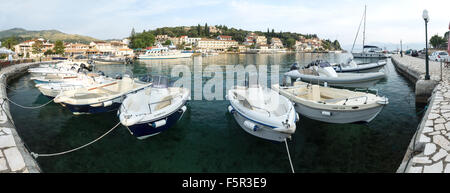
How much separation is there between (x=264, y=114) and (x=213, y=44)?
132252 mm

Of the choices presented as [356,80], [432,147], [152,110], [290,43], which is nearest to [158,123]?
[152,110]

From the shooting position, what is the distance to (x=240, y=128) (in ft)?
30.2

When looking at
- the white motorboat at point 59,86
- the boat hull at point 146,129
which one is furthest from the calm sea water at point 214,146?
the white motorboat at point 59,86

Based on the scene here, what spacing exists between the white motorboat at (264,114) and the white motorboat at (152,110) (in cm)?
250

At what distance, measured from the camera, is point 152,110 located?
29.9ft

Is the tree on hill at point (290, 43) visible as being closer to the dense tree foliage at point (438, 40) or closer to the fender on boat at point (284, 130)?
the dense tree foliage at point (438, 40)

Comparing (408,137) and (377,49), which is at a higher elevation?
(377,49)

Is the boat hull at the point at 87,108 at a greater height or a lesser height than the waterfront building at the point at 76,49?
lesser

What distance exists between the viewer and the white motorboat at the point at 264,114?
268 inches

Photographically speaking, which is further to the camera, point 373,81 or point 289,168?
point 373,81

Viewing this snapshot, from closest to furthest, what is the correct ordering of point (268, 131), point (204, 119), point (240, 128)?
point (268, 131) → point (240, 128) → point (204, 119)

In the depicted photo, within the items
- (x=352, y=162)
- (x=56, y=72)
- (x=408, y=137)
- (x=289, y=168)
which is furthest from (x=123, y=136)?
(x=56, y=72)
